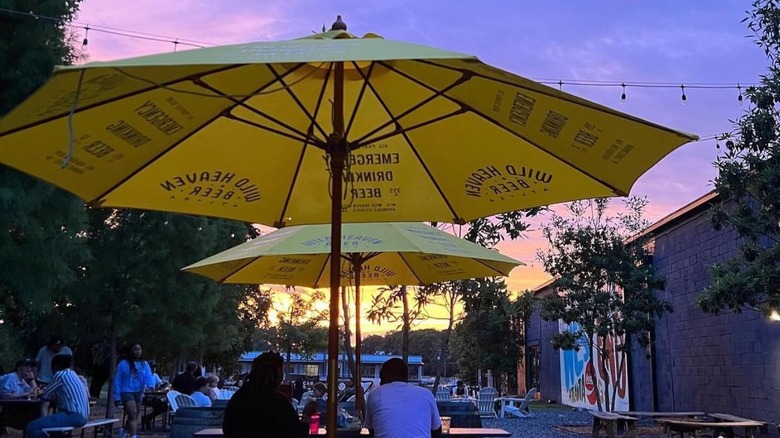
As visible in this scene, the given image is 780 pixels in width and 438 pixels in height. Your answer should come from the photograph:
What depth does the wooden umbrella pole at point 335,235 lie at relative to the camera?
380 centimetres

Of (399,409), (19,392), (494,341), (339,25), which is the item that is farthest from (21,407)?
(494,341)

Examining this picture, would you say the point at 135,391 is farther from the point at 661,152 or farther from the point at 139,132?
the point at 661,152

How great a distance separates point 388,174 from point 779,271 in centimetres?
617

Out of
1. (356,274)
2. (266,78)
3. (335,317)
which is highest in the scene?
(266,78)

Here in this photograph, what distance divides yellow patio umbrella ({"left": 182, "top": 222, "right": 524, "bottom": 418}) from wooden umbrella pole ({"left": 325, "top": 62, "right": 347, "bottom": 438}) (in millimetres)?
1608

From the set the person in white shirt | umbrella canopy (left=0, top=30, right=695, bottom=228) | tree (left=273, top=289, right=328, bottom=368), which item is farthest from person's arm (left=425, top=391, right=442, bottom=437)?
tree (left=273, top=289, right=328, bottom=368)

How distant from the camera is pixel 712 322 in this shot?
1426cm

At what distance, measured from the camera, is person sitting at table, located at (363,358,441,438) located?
14.3ft

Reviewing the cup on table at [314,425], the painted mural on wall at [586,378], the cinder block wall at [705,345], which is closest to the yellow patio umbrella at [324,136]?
the cup on table at [314,425]

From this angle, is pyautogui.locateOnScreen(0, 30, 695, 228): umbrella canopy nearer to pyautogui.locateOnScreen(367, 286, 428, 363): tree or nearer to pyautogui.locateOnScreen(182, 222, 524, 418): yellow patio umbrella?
pyautogui.locateOnScreen(182, 222, 524, 418): yellow patio umbrella

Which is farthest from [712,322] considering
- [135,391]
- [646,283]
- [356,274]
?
[135,391]

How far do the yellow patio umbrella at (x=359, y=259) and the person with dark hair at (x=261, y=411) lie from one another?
5.04ft

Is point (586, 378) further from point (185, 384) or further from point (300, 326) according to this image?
point (300, 326)

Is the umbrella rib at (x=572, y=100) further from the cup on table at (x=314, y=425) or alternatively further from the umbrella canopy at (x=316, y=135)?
the cup on table at (x=314, y=425)
